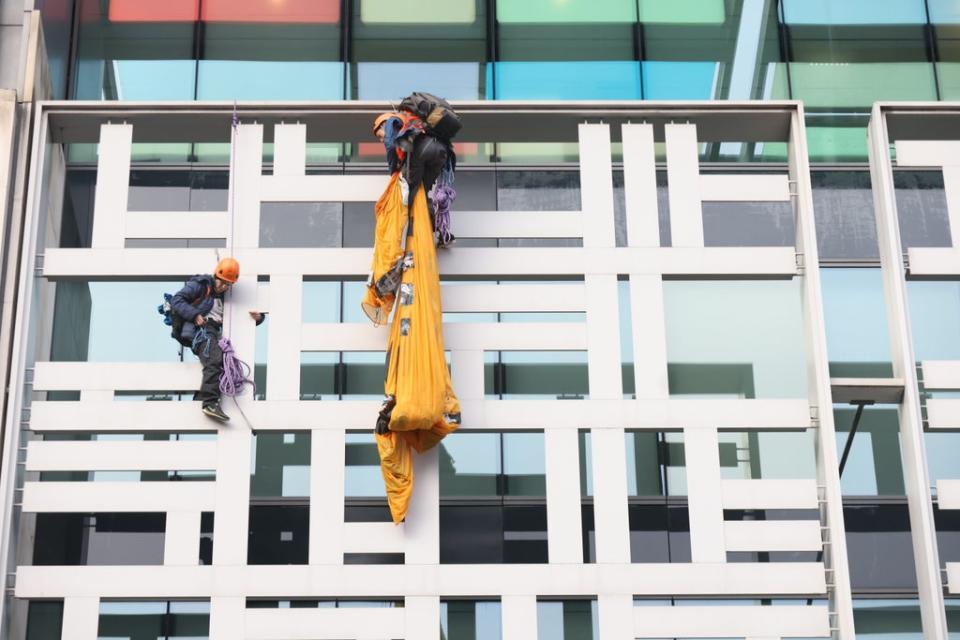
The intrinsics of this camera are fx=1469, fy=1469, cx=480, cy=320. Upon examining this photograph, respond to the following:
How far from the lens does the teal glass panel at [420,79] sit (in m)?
21.6

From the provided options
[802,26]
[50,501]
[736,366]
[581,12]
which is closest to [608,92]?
[581,12]

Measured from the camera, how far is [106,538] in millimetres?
18672

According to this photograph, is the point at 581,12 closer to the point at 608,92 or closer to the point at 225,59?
the point at 608,92

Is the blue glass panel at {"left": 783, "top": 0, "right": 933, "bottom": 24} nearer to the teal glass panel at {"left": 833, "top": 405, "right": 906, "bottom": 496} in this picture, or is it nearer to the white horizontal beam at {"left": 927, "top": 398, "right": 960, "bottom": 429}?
the teal glass panel at {"left": 833, "top": 405, "right": 906, "bottom": 496}

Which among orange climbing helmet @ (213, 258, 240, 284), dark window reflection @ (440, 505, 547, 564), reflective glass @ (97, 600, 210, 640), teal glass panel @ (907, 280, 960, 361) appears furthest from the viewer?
teal glass panel @ (907, 280, 960, 361)

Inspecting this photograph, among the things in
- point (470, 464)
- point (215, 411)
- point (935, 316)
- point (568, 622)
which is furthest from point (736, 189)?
point (215, 411)

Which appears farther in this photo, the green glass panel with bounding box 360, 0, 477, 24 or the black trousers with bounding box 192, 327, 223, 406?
the green glass panel with bounding box 360, 0, 477, 24

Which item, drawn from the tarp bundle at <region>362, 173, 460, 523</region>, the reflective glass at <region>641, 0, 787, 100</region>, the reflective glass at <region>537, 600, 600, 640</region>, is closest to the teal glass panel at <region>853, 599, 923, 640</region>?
the reflective glass at <region>537, 600, 600, 640</region>

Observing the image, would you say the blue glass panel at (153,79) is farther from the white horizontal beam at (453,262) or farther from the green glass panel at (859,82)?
the green glass panel at (859,82)

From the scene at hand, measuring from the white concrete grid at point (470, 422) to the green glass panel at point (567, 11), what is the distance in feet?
13.9

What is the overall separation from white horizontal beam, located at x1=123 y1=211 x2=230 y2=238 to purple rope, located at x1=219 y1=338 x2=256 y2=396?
1.41m

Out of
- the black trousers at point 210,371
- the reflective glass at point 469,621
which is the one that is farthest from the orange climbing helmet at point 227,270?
the reflective glass at point 469,621

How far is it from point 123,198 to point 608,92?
7.55m

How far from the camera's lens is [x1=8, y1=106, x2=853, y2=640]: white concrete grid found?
53.5ft
